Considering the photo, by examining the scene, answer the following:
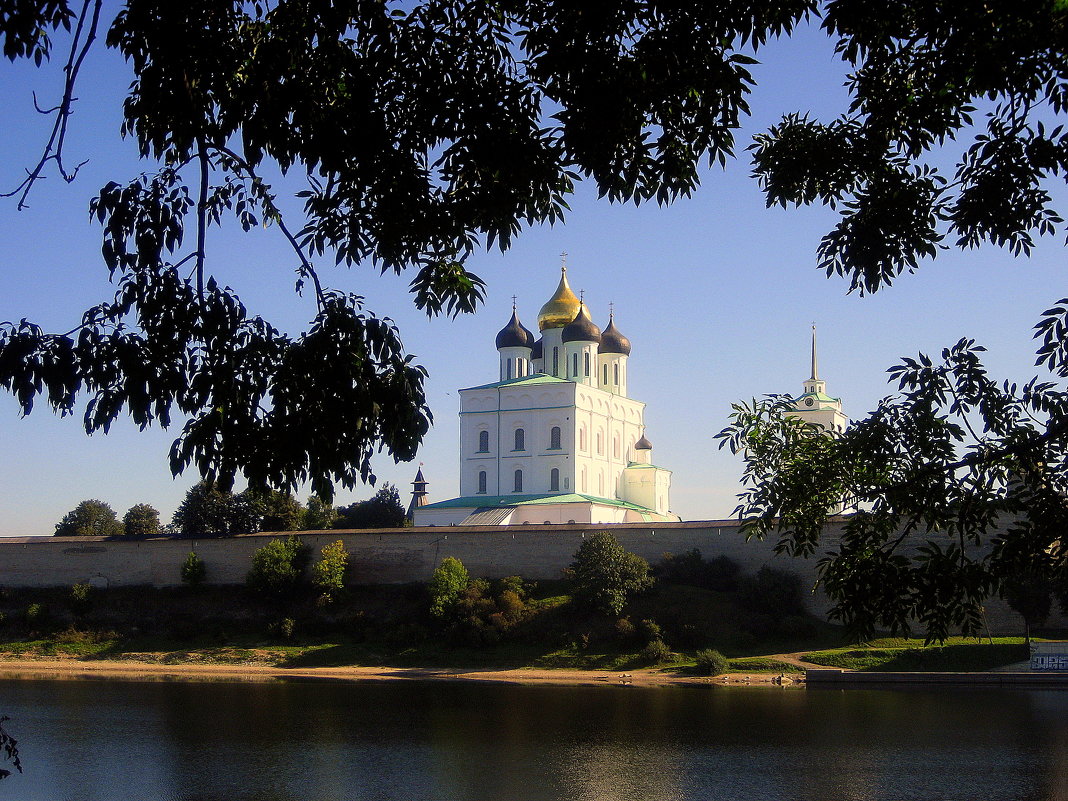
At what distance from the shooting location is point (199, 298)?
4680 millimetres

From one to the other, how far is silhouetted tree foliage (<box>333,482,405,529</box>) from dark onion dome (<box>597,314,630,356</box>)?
11127mm

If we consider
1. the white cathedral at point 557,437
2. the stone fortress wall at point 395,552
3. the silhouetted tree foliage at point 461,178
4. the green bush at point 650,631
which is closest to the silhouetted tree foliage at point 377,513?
the white cathedral at point 557,437

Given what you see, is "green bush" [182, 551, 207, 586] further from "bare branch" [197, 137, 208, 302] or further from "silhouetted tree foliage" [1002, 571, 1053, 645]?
"bare branch" [197, 137, 208, 302]

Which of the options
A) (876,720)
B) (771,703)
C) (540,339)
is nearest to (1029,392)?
(876,720)

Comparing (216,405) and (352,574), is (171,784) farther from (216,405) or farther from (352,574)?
(352,574)

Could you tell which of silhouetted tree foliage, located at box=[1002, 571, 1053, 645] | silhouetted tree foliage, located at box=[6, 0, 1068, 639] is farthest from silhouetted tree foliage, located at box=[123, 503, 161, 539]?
silhouetted tree foliage, located at box=[6, 0, 1068, 639]

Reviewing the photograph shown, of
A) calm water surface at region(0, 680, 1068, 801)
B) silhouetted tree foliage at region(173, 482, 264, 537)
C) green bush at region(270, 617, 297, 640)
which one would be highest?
silhouetted tree foliage at region(173, 482, 264, 537)

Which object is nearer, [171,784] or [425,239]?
[425,239]

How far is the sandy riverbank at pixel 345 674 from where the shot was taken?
2598 centimetres

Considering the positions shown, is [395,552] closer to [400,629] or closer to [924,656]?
[400,629]

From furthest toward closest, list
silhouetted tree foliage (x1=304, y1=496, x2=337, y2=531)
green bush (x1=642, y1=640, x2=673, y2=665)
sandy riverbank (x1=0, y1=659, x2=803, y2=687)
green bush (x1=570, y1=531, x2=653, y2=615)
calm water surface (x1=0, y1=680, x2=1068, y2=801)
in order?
silhouetted tree foliage (x1=304, y1=496, x2=337, y2=531), green bush (x1=570, y1=531, x2=653, y2=615), green bush (x1=642, y1=640, x2=673, y2=665), sandy riverbank (x1=0, y1=659, x2=803, y2=687), calm water surface (x1=0, y1=680, x2=1068, y2=801)

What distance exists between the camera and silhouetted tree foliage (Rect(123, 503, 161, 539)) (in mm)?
44656

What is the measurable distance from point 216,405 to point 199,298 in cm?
45

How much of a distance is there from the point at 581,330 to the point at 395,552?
16.8 metres
